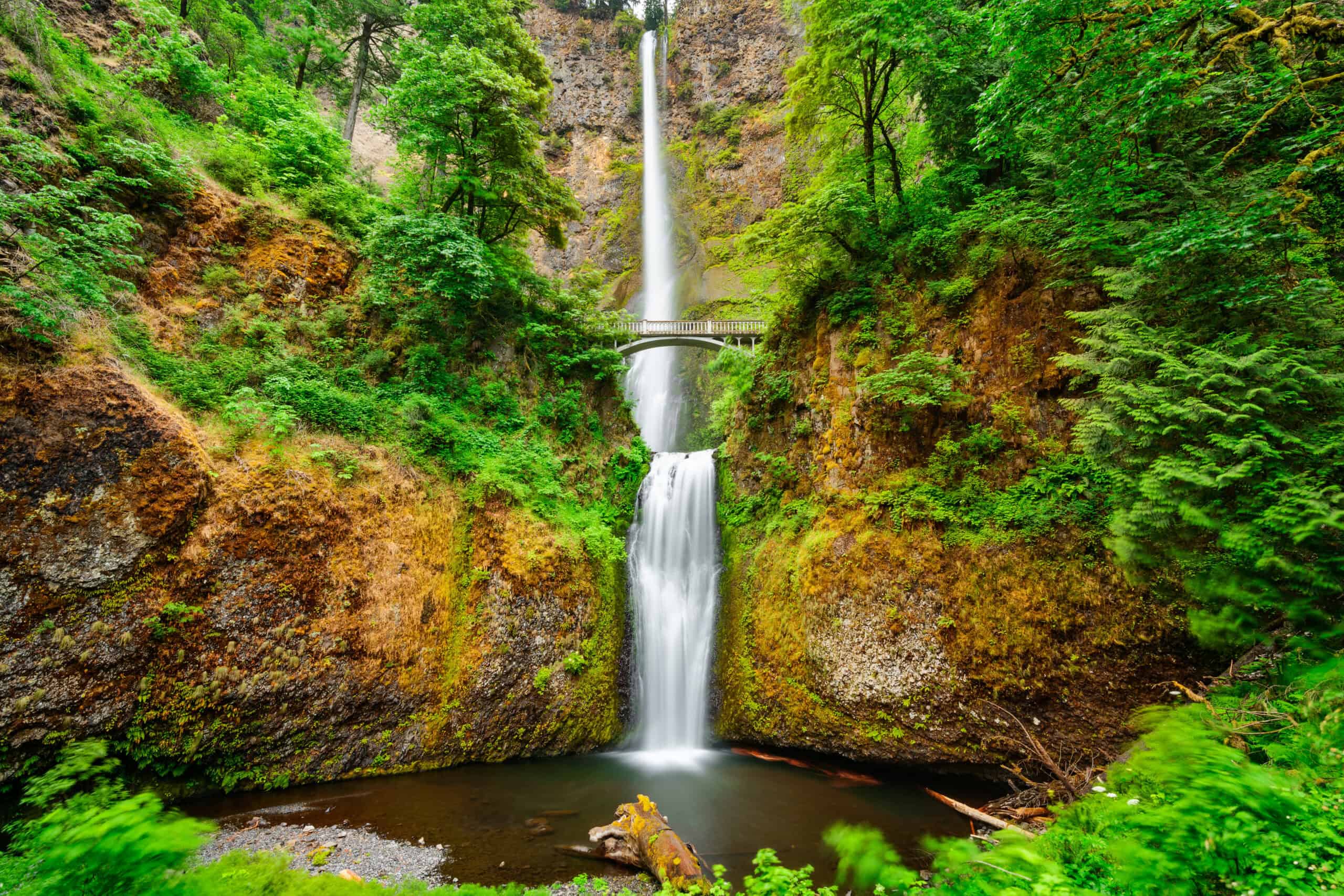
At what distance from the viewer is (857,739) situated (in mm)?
6805

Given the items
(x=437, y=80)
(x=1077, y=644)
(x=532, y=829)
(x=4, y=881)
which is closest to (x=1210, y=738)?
(x=1077, y=644)

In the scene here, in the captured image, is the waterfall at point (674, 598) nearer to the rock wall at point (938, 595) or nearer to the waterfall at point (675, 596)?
the waterfall at point (675, 596)

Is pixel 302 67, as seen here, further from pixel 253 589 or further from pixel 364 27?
pixel 253 589

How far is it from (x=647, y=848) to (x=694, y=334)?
14646 mm

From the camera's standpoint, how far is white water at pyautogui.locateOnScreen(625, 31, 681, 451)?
2244 centimetres

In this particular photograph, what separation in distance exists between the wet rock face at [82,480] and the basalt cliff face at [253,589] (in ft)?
0.06

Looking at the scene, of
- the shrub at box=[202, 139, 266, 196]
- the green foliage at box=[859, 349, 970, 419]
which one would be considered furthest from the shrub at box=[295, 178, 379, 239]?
the green foliage at box=[859, 349, 970, 419]

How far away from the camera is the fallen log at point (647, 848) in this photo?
4746 millimetres

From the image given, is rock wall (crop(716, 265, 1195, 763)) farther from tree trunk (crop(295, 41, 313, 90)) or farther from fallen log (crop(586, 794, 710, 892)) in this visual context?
tree trunk (crop(295, 41, 313, 90))

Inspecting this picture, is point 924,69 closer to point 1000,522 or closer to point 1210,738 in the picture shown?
point 1000,522

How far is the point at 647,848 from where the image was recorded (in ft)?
16.6

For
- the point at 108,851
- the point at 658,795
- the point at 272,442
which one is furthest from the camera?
the point at 272,442

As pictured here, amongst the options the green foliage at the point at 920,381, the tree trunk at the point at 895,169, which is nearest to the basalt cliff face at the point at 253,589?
the green foliage at the point at 920,381

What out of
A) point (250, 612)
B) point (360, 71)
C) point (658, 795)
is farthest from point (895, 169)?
point (360, 71)
